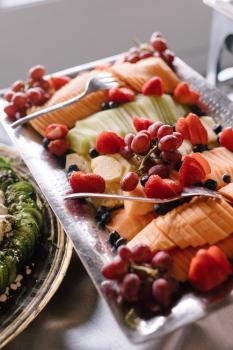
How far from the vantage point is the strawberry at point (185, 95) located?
1.57m

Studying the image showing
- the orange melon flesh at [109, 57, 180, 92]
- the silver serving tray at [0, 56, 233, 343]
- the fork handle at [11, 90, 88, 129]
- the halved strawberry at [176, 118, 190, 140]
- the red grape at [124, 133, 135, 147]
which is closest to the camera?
the silver serving tray at [0, 56, 233, 343]

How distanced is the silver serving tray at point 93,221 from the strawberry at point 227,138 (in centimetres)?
13

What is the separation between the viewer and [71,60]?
2.36 meters

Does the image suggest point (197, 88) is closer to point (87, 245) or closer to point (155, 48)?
point (155, 48)

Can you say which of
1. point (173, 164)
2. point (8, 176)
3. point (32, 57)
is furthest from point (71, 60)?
point (173, 164)

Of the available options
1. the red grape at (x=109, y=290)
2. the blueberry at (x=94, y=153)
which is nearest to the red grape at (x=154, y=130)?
the blueberry at (x=94, y=153)

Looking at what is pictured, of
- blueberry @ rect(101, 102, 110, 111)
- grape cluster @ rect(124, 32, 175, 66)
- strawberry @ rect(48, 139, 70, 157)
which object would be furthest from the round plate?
grape cluster @ rect(124, 32, 175, 66)

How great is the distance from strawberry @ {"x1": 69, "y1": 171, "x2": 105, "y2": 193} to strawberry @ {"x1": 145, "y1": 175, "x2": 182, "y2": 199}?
15cm

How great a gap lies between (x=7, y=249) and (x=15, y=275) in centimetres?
7

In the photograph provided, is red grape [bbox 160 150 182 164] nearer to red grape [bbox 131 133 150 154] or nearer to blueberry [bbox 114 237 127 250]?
red grape [bbox 131 133 150 154]

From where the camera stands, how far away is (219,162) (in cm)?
129

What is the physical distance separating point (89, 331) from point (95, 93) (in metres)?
0.75

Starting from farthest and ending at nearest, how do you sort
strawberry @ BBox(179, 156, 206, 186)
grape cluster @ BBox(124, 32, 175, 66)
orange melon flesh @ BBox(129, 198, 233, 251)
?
grape cluster @ BBox(124, 32, 175, 66) → strawberry @ BBox(179, 156, 206, 186) → orange melon flesh @ BBox(129, 198, 233, 251)

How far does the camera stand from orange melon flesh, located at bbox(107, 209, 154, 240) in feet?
3.87
